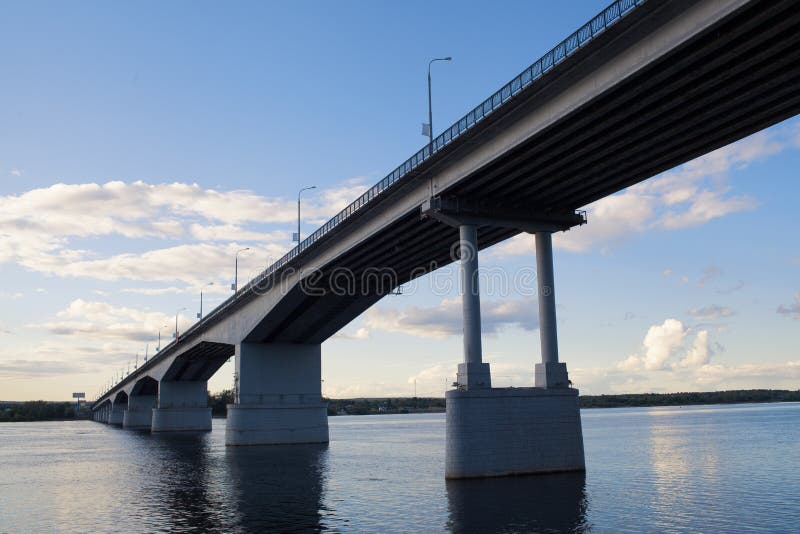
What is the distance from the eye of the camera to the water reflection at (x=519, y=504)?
1024 inches

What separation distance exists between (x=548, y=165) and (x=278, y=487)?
22.4 metres

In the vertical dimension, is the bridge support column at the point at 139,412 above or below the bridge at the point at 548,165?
below

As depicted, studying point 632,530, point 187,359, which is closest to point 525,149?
point 632,530

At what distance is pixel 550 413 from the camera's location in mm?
40719

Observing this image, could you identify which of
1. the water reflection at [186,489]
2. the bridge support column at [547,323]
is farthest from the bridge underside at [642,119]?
the water reflection at [186,489]

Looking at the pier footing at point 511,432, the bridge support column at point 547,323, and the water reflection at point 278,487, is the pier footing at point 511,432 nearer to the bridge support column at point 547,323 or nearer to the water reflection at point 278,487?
the bridge support column at point 547,323

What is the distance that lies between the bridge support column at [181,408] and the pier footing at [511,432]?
8866 centimetres

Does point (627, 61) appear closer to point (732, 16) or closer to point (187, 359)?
point (732, 16)

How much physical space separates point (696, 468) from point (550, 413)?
13187 millimetres

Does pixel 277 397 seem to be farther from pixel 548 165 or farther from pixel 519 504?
pixel 519 504

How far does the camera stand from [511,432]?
1558 inches

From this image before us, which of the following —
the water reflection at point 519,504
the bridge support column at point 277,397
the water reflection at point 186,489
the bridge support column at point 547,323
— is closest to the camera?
the water reflection at point 519,504

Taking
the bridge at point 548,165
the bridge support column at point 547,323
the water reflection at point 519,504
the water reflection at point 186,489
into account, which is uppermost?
the bridge at point 548,165

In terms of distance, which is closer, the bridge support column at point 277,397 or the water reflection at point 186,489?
the water reflection at point 186,489
